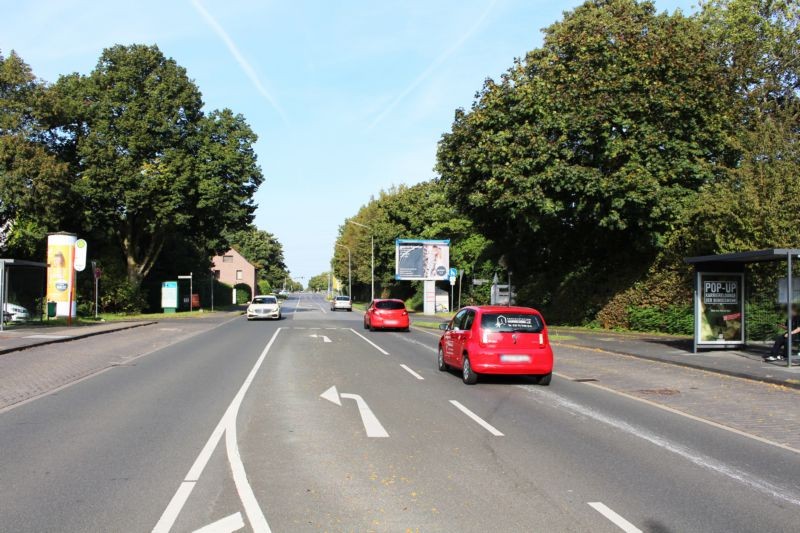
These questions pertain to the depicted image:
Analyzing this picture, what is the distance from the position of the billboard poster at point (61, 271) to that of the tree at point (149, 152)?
6646 millimetres

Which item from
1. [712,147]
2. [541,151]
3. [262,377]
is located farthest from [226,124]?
[262,377]

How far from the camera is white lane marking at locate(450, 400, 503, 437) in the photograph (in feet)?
27.5

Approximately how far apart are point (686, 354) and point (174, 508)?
16269 millimetres

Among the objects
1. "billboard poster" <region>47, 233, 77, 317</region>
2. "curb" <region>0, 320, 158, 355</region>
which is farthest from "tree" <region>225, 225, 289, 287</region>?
"curb" <region>0, 320, 158, 355</region>

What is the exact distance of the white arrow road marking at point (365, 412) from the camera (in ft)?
27.2

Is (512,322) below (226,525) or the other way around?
the other way around

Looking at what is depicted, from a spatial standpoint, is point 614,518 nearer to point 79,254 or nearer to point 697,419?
point 697,419

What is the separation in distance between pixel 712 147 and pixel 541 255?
11.5m

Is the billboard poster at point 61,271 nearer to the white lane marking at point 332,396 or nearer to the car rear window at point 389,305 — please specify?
the car rear window at point 389,305

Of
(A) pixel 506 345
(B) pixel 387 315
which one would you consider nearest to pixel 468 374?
Answer: (A) pixel 506 345

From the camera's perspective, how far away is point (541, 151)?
25250 mm

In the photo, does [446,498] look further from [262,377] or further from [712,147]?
[712,147]

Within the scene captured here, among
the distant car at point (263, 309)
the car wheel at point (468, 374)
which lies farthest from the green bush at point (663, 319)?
the distant car at point (263, 309)

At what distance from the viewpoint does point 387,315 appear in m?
30.6
